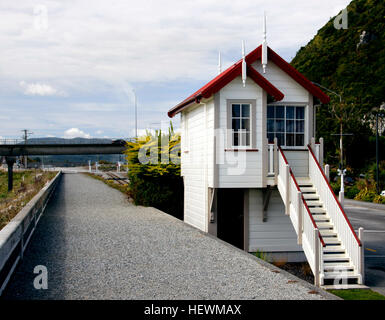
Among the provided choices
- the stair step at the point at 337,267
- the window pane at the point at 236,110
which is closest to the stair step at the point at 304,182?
the window pane at the point at 236,110

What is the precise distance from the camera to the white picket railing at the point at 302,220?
31.5ft

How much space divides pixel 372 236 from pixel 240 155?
730cm

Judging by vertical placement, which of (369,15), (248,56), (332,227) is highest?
(369,15)

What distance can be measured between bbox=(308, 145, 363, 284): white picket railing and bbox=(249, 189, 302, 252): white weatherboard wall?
1856 millimetres

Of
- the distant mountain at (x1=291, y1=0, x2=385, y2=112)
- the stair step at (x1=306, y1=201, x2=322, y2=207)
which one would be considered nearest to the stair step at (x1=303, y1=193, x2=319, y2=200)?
the stair step at (x1=306, y1=201, x2=322, y2=207)

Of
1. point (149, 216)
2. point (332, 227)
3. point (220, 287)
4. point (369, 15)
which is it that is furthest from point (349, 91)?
point (220, 287)

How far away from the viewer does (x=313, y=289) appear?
25.4ft

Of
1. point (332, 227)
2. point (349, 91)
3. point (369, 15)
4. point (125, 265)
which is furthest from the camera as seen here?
point (369, 15)

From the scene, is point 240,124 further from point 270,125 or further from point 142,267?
point 142,267

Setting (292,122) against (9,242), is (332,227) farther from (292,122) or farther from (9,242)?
(9,242)

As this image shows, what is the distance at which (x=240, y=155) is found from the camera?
13195 mm

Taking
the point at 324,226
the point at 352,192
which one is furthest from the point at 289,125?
the point at 352,192

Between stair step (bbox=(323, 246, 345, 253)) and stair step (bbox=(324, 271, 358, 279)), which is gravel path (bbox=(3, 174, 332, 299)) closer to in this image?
stair step (bbox=(324, 271, 358, 279))

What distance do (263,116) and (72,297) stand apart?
25.9ft
